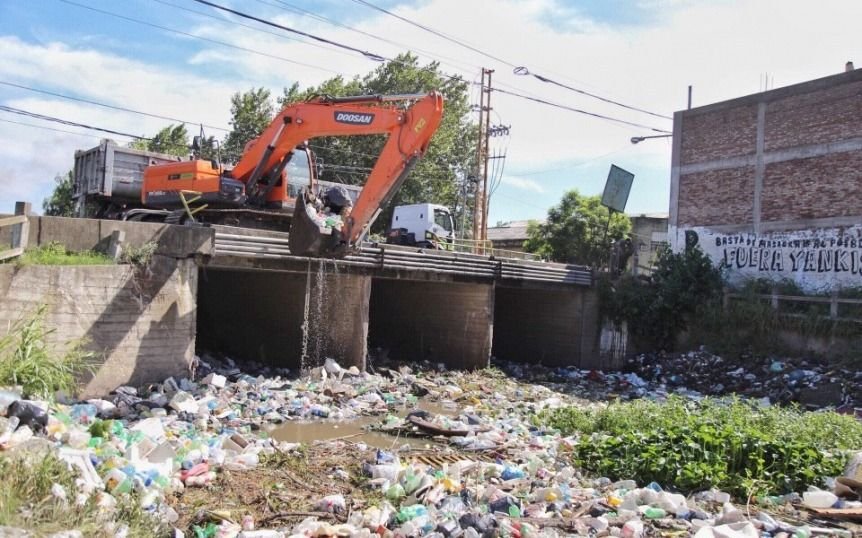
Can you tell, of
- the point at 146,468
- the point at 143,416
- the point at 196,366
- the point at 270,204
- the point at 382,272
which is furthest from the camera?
the point at 382,272

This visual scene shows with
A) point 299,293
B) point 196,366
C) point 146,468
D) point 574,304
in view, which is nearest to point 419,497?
point 146,468

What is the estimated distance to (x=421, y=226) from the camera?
882 inches

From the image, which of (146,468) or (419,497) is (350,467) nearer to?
(419,497)

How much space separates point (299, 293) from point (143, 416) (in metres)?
4.85

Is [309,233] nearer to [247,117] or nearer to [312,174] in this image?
[312,174]

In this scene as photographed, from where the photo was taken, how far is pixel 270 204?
509 inches

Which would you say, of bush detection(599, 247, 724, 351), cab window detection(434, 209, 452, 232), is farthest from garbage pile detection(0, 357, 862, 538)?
cab window detection(434, 209, 452, 232)

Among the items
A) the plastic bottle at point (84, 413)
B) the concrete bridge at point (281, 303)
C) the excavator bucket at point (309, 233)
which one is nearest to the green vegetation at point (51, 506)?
the plastic bottle at point (84, 413)

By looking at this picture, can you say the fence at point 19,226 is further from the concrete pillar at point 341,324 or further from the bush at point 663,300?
the bush at point 663,300

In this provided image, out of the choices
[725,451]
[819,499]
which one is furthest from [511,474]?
[819,499]

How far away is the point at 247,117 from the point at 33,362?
27.3m

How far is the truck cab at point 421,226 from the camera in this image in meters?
21.9

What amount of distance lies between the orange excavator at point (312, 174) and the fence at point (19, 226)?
2710mm

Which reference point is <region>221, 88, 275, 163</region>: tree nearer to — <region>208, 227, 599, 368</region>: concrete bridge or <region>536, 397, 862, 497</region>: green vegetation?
<region>208, 227, 599, 368</region>: concrete bridge
